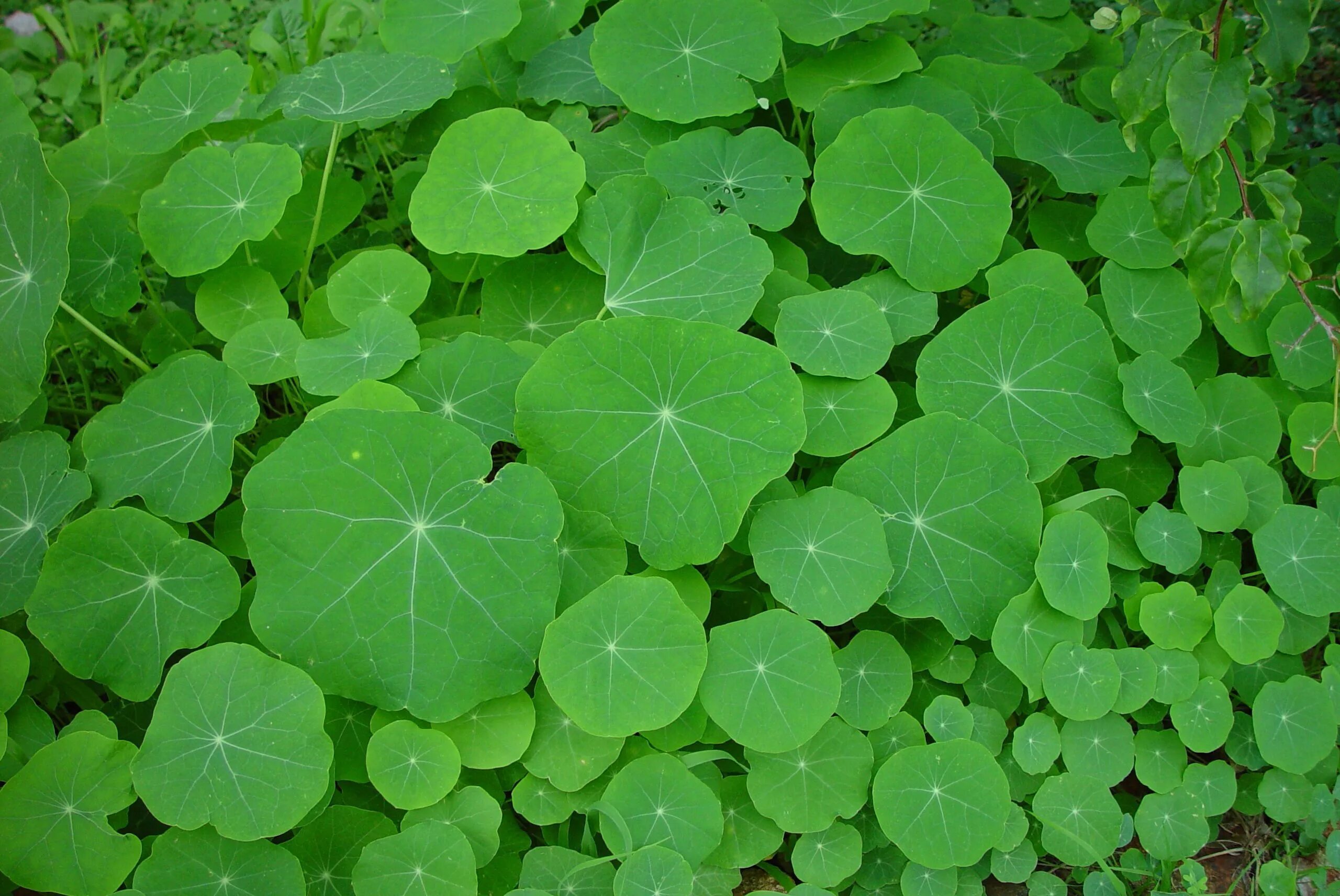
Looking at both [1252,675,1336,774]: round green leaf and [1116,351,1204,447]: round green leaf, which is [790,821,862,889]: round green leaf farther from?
[1116,351,1204,447]: round green leaf

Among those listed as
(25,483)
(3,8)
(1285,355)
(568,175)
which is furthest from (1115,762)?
(3,8)

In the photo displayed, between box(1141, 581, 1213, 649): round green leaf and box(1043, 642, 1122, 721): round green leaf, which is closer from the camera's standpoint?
box(1043, 642, 1122, 721): round green leaf

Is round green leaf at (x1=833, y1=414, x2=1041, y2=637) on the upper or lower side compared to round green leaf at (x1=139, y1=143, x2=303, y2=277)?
lower

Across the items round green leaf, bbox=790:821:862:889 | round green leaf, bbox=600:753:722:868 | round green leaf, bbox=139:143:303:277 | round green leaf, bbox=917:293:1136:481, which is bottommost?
round green leaf, bbox=790:821:862:889

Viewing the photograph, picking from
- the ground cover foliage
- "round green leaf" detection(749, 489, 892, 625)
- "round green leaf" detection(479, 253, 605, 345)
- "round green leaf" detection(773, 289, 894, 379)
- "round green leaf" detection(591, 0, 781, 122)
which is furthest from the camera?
"round green leaf" detection(591, 0, 781, 122)

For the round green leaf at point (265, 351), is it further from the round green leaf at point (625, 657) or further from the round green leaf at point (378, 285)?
the round green leaf at point (625, 657)

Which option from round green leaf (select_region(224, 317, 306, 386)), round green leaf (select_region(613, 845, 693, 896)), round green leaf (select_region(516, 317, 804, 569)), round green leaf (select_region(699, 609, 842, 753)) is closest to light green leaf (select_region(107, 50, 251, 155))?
round green leaf (select_region(224, 317, 306, 386))

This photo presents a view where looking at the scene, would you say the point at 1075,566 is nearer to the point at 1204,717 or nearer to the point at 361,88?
the point at 1204,717
